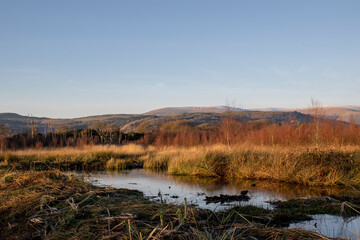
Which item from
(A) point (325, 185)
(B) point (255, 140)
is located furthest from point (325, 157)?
(B) point (255, 140)

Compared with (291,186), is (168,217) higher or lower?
higher

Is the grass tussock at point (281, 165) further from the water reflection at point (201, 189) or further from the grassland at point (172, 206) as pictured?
the water reflection at point (201, 189)

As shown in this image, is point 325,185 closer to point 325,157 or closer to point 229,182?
point 325,157

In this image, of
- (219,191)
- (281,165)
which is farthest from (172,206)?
(281,165)

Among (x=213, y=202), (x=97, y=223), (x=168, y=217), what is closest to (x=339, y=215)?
(x=213, y=202)

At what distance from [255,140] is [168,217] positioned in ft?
44.2

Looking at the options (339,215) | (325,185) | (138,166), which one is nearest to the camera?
(339,215)

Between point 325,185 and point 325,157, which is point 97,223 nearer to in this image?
point 325,185

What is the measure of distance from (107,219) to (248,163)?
324 inches

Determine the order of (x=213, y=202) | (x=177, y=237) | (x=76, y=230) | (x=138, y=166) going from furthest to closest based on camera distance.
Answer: (x=138, y=166) → (x=213, y=202) → (x=76, y=230) → (x=177, y=237)

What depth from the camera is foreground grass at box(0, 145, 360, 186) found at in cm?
1009

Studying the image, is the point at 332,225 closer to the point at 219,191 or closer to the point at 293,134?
the point at 219,191

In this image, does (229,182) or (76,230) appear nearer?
(76,230)

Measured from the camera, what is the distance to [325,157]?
10.5 metres
